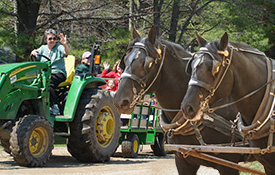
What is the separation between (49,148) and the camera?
32.7ft

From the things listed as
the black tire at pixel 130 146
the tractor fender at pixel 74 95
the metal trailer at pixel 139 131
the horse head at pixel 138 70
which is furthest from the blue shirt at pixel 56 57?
the horse head at pixel 138 70

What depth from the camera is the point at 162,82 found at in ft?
20.3

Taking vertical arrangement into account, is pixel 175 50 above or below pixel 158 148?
above

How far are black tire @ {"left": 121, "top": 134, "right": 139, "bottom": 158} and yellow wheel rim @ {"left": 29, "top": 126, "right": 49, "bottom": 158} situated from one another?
2.88 meters

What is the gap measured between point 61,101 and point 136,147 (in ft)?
8.57

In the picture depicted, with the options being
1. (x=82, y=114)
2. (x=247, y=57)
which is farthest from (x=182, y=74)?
(x=82, y=114)

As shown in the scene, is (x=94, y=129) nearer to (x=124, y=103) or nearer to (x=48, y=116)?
(x=48, y=116)

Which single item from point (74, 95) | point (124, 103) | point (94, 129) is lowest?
point (94, 129)

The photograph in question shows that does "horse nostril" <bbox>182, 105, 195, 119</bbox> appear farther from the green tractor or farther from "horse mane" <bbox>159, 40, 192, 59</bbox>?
the green tractor

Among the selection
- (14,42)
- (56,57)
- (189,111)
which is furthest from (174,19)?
(189,111)

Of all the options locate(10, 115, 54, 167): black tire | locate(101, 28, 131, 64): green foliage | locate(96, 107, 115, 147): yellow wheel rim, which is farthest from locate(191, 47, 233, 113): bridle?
locate(101, 28, 131, 64): green foliage

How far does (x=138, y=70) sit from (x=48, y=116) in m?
4.91

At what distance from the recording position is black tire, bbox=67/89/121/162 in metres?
10.6

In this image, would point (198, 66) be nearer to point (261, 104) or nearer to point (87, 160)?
point (261, 104)
